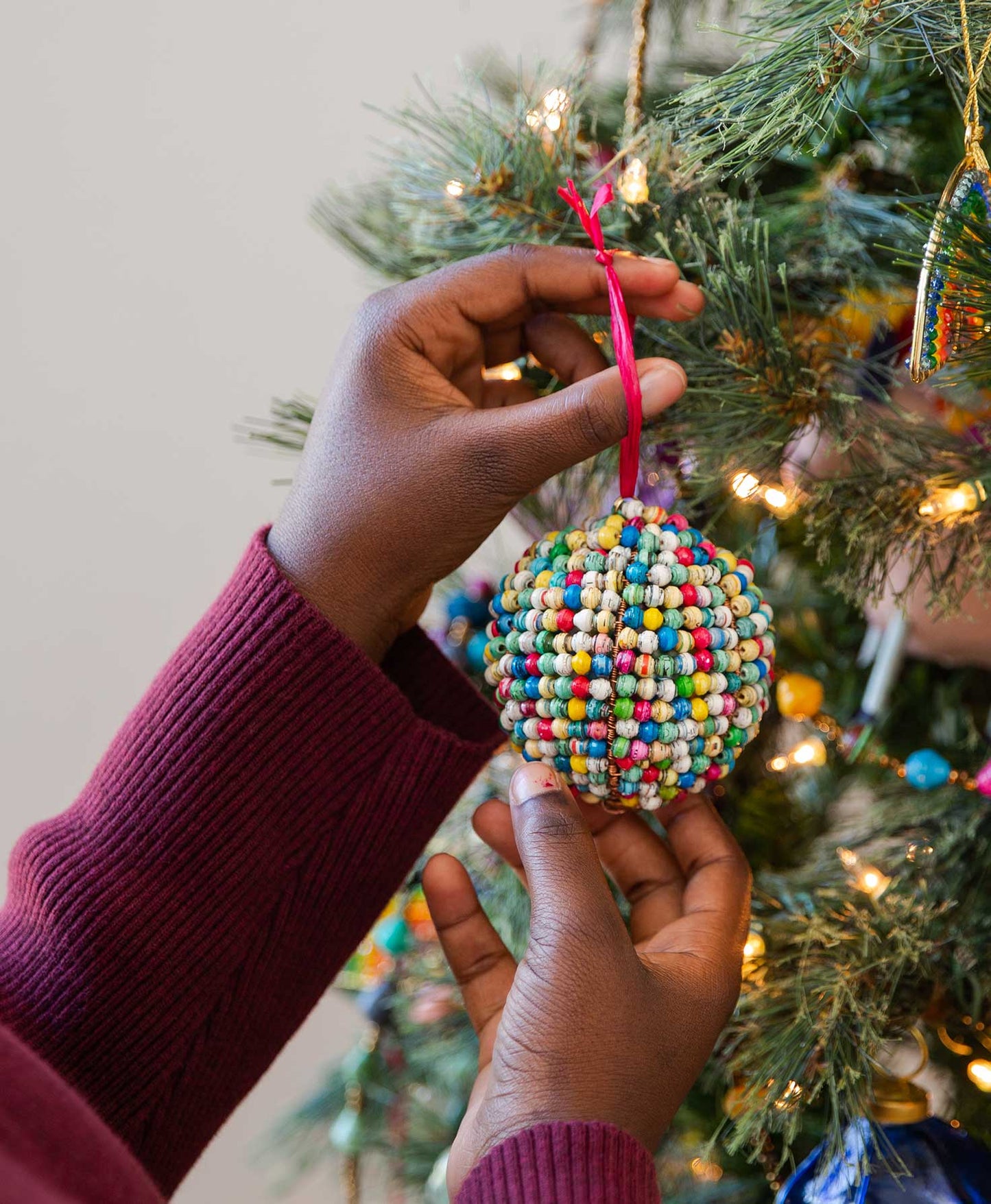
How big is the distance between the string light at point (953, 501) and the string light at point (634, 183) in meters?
0.20

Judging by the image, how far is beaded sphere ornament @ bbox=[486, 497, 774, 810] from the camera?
16.6 inches

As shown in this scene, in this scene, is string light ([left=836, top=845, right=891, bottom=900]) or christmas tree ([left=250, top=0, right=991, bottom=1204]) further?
string light ([left=836, top=845, right=891, bottom=900])

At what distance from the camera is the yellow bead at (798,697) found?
2.04 feet

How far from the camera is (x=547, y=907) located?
1.43ft

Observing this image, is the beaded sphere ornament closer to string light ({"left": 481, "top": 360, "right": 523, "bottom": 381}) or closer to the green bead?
string light ({"left": 481, "top": 360, "right": 523, "bottom": 381})

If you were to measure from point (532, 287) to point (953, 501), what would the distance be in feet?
0.77

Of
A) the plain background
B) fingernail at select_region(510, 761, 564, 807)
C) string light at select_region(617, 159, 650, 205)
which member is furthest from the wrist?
the plain background

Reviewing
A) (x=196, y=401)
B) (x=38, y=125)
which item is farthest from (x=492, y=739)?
(x=38, y=125)

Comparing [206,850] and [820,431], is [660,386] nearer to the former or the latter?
[820,431]

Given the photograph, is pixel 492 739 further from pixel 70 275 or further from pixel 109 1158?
pixel 70 275

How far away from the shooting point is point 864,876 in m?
0.56

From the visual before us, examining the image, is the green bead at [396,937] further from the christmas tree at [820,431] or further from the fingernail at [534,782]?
the fingernail at [534,782]

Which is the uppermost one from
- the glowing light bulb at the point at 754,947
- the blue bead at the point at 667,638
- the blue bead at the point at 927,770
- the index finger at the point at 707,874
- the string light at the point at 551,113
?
the string light at the point at 551,113

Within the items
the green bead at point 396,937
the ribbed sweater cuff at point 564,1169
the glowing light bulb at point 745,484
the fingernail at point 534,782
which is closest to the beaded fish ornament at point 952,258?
Answer: the glowing light bulb at point 745,484
